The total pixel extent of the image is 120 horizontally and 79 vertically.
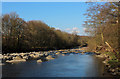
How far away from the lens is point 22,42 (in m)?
22.9

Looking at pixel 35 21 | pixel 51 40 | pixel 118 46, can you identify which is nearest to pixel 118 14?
pixel 118 46

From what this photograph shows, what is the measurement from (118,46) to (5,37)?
15.8 m

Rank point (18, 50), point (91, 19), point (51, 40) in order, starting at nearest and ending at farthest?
point (91, 19)
point (18, 50)
point (51, 40)

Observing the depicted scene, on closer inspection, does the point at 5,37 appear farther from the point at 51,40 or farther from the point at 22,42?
the point at 51,40

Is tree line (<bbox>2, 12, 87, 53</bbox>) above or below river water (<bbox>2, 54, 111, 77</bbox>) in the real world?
above

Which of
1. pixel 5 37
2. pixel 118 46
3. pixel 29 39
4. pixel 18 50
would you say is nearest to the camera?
pixel 118 46

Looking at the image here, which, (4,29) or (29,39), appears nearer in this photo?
(4,29)

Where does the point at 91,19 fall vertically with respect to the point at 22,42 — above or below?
above

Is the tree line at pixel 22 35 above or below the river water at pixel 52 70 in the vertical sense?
above

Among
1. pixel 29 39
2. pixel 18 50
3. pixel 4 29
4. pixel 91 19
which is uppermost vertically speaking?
pixel 91 19

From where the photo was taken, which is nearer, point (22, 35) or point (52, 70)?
point (52, 70)

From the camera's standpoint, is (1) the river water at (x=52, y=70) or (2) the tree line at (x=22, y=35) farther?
(2) the tree line at (x=22, y=35)

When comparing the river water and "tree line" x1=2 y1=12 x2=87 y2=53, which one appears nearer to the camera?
the river water

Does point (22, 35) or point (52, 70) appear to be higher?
point (22, 35)
